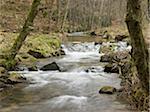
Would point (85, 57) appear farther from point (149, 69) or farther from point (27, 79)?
point (149, 69)

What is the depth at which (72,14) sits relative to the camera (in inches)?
1415

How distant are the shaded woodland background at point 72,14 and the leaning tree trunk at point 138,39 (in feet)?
55.4

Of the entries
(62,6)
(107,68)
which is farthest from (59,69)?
(62,6)

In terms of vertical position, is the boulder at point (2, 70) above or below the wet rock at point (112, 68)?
above

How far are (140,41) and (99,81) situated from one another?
19.4 ft

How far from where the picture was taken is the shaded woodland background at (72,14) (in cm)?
2491

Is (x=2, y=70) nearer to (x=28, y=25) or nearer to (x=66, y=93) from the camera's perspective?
(x=28, y=25)

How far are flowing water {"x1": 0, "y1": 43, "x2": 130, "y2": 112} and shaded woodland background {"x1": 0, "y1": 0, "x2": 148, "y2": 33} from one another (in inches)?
398

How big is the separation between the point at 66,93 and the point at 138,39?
4.60 meters

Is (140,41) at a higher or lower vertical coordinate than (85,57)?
higher

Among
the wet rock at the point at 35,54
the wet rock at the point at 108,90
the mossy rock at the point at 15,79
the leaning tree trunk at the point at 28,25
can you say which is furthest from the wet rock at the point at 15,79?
the wet rock at the point at 35,54

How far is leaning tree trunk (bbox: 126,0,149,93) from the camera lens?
456 centimetres

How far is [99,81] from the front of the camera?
34.9ft

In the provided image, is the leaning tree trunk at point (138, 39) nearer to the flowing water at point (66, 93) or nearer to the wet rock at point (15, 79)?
the flowing water at point (66, 93)
